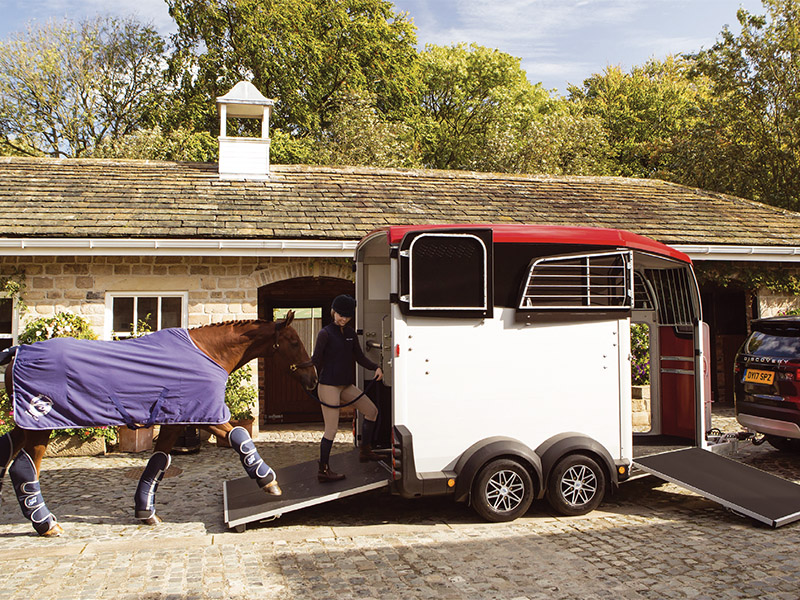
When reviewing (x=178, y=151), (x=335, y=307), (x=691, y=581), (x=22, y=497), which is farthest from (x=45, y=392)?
(x=178, y=151)

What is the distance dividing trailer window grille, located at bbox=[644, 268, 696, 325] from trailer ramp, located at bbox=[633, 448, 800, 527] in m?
1.52

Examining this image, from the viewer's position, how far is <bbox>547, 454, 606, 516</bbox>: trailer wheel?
19.3 feet

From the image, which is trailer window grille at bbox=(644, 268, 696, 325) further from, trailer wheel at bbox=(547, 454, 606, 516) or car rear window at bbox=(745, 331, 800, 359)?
trailer wheel at bbox=(547, 454, 606, 516)

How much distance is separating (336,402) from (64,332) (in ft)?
16.6

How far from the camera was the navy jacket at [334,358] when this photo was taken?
6.16 m

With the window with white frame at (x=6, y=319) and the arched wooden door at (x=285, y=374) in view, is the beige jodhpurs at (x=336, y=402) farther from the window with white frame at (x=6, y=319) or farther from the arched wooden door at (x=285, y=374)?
the window with white frame at (x=6, y=319)

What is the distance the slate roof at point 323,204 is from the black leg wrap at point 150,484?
4.70 m

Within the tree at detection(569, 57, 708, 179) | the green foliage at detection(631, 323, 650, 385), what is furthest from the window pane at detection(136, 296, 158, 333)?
the tree at detection(569, 57, 708, 179)

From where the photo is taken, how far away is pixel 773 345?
786 centimetres

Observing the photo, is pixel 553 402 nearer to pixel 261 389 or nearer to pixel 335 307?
pixel 335 307

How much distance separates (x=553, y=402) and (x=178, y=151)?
1880 cm

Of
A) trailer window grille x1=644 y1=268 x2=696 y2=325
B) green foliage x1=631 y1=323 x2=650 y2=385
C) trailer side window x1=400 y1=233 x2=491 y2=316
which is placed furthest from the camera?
green foliage x1=631 y1=323 x2=650 y2=385

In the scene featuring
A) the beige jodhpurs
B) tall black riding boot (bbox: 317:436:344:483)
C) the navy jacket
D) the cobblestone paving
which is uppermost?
the navy jacket

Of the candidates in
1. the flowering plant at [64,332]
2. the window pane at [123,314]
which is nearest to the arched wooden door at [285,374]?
the window pane at [123,314]
